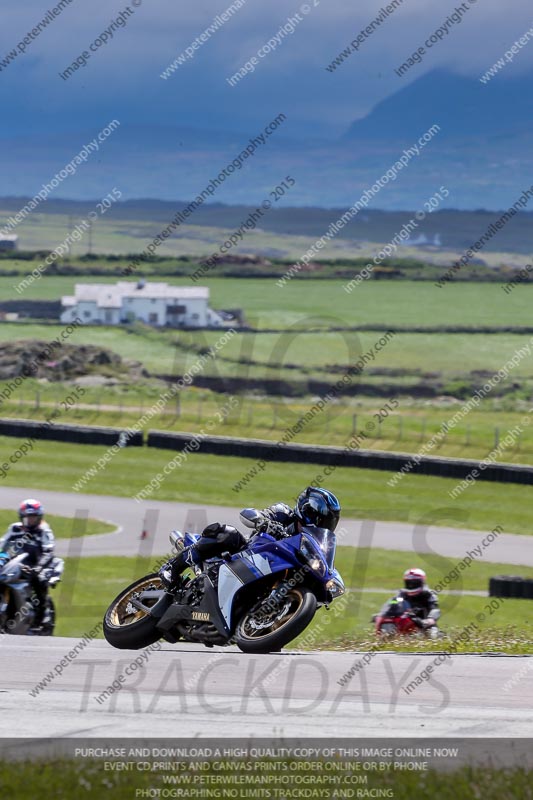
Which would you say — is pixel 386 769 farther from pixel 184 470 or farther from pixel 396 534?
pixel 184 470

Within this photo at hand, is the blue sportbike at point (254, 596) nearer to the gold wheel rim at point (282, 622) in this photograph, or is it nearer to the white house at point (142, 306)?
the gold wheel rim at point (282, 622)

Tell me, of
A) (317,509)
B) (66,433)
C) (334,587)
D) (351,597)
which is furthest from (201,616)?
(66,433)

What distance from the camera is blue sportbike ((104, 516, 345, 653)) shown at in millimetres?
9492

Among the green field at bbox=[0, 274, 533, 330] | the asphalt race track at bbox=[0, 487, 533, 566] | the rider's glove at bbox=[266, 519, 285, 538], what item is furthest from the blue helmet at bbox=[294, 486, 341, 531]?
the green field at bbox=[0, 274, 533, 330]

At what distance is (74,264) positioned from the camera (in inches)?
5728

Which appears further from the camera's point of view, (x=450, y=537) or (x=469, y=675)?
(x=450, y=537)

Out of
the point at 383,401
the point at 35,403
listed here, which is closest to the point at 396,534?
the point at 35,403

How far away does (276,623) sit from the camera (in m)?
9.52

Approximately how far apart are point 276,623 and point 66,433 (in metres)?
32.5

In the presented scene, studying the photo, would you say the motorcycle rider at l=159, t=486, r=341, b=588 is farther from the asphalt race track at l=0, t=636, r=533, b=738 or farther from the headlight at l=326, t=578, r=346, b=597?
the asphalt race track at l=0, t=636, r=533, b=738

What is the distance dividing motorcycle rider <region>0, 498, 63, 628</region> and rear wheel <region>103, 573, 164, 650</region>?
3.04 meters

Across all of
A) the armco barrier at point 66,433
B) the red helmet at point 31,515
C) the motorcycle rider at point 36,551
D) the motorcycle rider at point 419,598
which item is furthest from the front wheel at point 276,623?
the armco barrier at point 66,433

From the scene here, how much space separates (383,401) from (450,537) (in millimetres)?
37709

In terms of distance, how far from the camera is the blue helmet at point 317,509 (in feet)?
32.5
